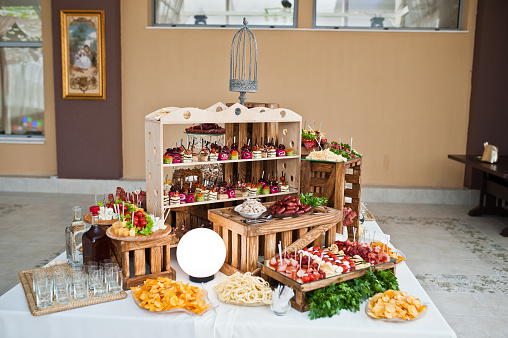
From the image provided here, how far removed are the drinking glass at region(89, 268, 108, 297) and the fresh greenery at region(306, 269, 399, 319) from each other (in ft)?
4.09

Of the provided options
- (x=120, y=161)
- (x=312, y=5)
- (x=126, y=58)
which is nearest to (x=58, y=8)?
(x=126, y=58)

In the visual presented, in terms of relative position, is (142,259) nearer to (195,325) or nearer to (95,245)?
(95,245)

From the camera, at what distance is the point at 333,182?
4125mm

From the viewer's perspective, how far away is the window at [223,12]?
7.52 meters

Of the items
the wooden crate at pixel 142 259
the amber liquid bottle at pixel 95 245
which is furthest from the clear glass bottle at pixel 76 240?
the wooden crate at pixel 142 259

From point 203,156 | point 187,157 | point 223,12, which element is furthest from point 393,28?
→ point 187,157

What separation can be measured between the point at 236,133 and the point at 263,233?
137 centimetres

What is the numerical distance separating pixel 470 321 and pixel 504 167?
125 inches

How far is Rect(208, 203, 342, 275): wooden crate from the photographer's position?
129 inches

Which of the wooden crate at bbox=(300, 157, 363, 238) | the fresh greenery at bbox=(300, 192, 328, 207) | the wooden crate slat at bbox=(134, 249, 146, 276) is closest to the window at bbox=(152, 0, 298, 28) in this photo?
the wooden crate at bbox=(300, 157, 363, 238)

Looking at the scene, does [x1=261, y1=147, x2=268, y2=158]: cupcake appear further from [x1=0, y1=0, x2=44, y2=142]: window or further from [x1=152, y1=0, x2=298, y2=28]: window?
[x1=0, y1=0, x2=44, y2=142]: window

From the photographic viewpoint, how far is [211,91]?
7.65 metres

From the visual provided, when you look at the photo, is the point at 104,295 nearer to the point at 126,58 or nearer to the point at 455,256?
the point at 455,256

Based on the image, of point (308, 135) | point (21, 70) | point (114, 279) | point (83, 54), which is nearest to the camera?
point (114, 279)
